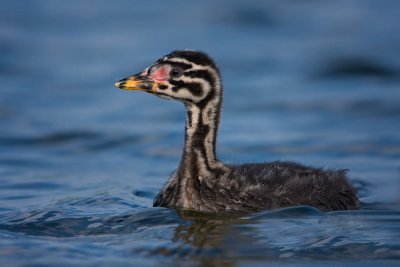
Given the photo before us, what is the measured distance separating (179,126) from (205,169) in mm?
8453

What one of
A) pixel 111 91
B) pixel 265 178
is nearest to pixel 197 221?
pixel 265 178

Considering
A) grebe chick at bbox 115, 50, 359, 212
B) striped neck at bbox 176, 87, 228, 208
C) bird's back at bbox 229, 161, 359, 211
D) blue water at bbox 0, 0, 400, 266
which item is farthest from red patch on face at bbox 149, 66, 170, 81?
blue water at bbox 0, 0, 400, 266

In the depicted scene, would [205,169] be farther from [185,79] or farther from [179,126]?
[179,126]

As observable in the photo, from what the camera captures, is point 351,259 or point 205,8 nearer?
point 351,259

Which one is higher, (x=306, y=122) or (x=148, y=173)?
(x=306, y=122)

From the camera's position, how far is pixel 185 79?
15.6m

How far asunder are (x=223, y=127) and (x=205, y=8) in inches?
540

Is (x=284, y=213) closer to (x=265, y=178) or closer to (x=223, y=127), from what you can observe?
(x=265, y=178)

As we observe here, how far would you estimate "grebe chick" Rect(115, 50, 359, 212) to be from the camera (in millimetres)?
15531

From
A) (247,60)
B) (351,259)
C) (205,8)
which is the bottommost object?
(351,259)

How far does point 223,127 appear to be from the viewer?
23.9 m

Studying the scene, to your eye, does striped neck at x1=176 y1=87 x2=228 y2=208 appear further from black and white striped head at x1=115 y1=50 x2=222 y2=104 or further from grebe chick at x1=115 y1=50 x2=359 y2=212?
black and white striped head at x1=115 y1=50 x2=222 y2=104

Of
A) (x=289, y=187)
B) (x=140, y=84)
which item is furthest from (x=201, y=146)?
(x=289, y=187)

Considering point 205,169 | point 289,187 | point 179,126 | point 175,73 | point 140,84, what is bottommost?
point 289,187
